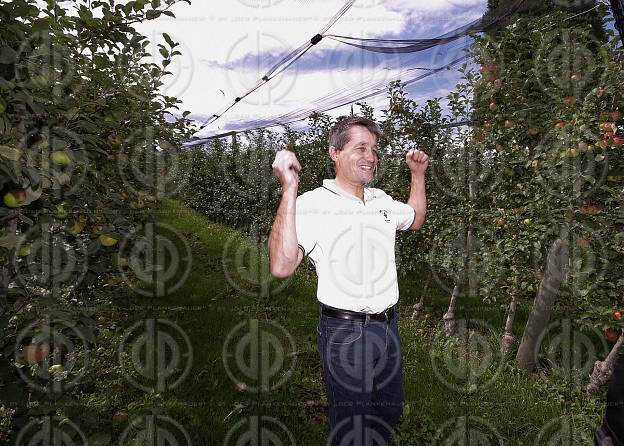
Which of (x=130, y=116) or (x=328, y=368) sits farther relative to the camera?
(x=130, y=116)

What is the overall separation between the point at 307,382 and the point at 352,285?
220 cm

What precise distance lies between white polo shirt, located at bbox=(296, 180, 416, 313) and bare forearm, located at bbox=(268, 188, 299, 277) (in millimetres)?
218

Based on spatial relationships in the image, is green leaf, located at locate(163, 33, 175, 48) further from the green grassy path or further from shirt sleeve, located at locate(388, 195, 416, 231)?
the green grassy path

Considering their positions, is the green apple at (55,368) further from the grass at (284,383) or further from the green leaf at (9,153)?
the green leaf at (9,153)

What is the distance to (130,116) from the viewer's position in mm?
2617

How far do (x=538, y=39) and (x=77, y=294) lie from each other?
4.70 m

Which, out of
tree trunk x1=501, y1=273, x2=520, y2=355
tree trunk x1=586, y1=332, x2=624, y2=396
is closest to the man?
tree trunk x1=586, y1=332, x2=624, y2=396

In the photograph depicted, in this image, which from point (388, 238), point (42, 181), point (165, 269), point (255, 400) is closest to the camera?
point (42, 181)

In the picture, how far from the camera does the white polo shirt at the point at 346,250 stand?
75.4 inches

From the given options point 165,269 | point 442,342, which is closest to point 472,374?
point 442,342

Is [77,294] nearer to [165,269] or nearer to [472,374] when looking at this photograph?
[472,374]

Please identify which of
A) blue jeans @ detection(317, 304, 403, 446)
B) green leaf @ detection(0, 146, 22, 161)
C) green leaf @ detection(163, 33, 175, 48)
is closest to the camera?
green leaf @ detection(0, 146, 22, 161)

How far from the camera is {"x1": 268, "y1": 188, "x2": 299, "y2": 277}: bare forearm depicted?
161 cm

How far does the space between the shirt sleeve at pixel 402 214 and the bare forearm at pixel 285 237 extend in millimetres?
735
